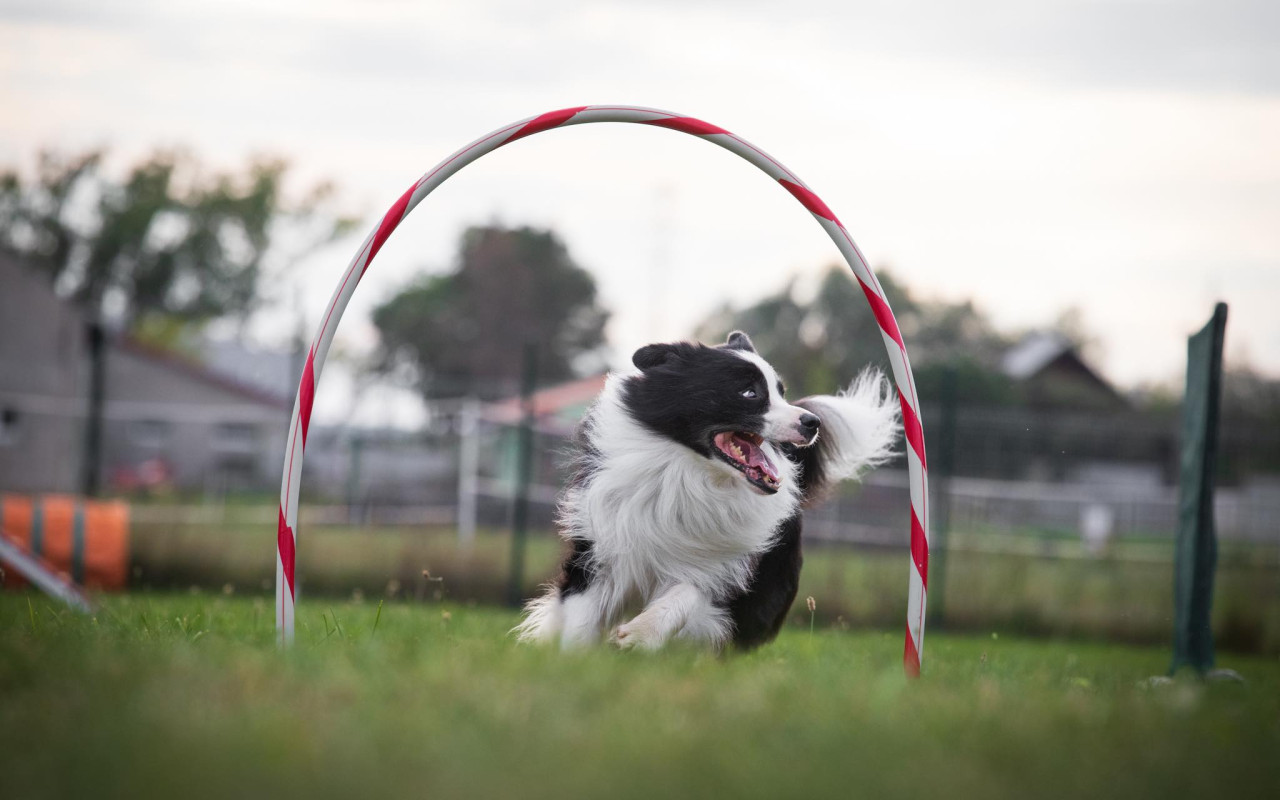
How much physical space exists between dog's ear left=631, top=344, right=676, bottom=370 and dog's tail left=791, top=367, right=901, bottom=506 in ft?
2.47

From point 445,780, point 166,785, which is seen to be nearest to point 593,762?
point 445,780

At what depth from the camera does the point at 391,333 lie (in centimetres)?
3794

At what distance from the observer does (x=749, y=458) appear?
4367mm

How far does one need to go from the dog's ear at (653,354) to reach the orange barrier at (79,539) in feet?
21.8

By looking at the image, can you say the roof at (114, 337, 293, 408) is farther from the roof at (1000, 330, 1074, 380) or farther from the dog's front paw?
the dog's front paw

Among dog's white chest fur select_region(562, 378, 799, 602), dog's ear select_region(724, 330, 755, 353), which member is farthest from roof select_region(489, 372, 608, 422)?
dog's white chest fur select_region(562, 378, 799, 602)

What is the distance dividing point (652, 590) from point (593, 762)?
218 centimetres

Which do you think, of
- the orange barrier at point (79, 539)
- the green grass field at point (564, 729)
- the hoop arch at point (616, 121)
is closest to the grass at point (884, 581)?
the orange barrier at point (79, 539)

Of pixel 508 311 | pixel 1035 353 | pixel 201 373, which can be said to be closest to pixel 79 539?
pixel 508 311

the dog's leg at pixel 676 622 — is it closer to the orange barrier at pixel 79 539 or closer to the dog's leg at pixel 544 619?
the dog's leg at pixel 544 619

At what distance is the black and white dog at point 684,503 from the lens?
429cm

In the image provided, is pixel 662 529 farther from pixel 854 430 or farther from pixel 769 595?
pixel 854 430

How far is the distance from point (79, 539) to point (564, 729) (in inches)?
324

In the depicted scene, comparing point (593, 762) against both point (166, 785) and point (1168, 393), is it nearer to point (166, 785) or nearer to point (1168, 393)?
point (166, 785)
